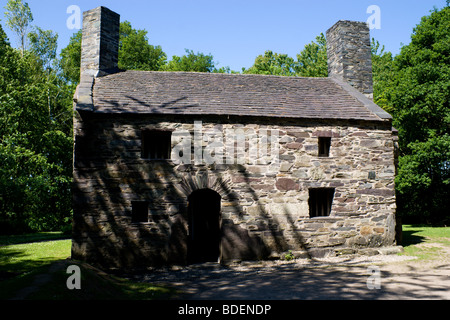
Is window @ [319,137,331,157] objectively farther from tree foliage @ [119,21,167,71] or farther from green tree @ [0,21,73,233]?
tree foliage @ [119,21,167,71]

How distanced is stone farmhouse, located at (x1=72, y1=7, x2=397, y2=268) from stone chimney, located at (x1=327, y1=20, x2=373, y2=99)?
2.62m

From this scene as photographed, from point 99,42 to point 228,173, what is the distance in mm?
7363

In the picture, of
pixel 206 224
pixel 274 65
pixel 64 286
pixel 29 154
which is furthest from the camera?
pixel 274 65

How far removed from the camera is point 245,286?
6.53m

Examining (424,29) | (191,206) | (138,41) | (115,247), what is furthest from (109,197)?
(138,41)

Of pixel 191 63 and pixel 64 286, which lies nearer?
pixel 64 286

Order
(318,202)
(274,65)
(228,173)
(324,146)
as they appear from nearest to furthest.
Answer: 1. (228,173)
2. (318,202)
3. (324,146)
4. (274,65)

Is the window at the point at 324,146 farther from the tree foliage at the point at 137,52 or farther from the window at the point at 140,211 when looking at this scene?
the tree foliage at the point at 137,52

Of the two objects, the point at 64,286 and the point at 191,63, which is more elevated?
the point at 191,63

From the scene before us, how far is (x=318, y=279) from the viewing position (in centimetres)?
690

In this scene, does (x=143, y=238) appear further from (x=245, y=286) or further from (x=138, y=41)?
(x=138, y=41)

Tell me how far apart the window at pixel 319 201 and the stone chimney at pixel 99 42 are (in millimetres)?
8568
